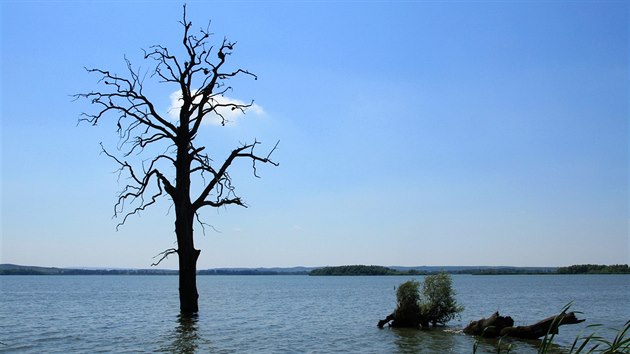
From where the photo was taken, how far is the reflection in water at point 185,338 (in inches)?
680

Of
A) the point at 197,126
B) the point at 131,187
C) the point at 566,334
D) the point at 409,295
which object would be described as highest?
the point at 197,126

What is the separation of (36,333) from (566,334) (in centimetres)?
2184

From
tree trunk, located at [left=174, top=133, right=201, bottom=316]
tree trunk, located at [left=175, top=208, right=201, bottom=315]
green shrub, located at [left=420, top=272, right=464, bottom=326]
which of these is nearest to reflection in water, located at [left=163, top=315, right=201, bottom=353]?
tree trunk, located at [left=174, top=133, right=201, bottom=316]

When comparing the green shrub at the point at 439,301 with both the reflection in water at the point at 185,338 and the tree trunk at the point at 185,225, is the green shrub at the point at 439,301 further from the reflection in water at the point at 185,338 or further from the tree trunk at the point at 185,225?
the tree trunk at the point at 185,225

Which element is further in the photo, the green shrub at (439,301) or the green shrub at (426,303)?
the green shrub at (439,301)

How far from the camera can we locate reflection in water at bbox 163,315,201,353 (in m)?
17.3

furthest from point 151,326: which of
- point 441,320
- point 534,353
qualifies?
point 534,353

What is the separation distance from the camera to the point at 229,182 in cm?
2033

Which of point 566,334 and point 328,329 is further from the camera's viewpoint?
point 328,329

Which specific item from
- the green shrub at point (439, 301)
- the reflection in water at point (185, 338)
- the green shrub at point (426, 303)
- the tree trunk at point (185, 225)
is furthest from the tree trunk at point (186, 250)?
the green shrub at point (439, 301)

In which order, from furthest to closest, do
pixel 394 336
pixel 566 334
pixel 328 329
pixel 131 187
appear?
pixel 328 329 → pixel 566 334 → pixel 394 336 → pixel 131 187

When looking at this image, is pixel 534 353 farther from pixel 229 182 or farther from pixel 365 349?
pixel 229 182

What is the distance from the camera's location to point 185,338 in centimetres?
1969

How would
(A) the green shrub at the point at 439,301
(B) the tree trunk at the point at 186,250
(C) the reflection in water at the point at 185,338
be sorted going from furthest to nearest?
(A) the green shrub at the point at 439,301 < (B) the tree trunk at the point at 186,250 < (C) the reflection in water at the point at 185,338
